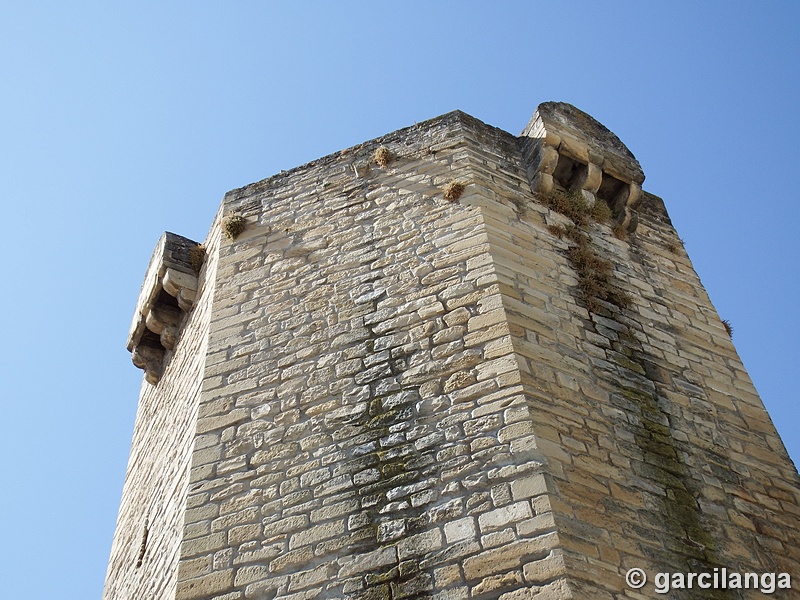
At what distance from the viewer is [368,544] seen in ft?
16.5

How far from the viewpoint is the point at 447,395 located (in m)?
5.50

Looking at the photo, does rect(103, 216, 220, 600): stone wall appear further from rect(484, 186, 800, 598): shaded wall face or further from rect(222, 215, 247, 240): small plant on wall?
rect(484, 186, 800, 598): shaded wall face

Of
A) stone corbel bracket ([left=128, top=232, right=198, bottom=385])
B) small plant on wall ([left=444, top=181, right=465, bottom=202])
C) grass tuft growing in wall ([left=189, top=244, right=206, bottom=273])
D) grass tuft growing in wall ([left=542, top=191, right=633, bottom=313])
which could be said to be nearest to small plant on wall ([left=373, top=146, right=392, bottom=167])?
small plant on wall ([left=444, top=181, right=465, bottom=202])

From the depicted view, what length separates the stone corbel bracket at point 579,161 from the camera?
7.37 metres

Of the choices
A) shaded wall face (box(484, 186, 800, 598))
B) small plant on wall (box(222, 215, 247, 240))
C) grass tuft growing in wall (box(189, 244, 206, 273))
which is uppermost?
grass tuft growing in wall (box(189, 244, 206, 273))

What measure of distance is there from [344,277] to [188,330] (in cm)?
154

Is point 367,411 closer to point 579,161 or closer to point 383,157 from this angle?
point 383,157

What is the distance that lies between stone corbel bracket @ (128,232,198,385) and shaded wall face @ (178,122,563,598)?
28.4 inches

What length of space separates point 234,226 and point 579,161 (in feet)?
8.17

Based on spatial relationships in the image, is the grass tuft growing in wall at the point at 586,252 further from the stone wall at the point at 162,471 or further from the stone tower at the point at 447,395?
the stone wall at the point at 162,471

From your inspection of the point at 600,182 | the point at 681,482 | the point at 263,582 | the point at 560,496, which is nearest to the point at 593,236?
the point at 600,182

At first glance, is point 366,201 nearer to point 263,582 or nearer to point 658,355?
point 658,355

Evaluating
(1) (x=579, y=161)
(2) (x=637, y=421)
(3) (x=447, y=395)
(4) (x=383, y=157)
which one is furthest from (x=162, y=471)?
(1) (x=579, y=161)

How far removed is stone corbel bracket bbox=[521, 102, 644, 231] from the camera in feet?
24.2
